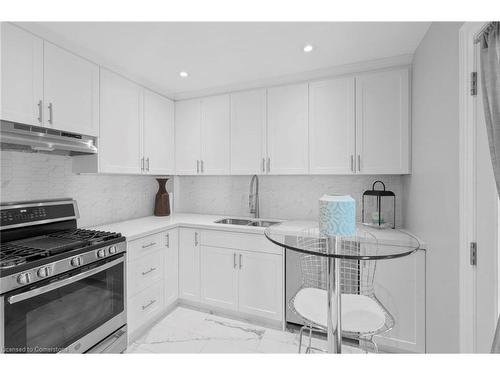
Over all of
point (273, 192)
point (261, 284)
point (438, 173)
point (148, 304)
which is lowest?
point (148, 304)

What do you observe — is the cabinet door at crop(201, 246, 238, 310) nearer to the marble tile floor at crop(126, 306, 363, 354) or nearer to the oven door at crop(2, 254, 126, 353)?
the marble tile floor at crop(126, 306, 363, 354)

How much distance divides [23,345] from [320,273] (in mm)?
1869

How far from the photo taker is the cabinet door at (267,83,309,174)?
237 cm

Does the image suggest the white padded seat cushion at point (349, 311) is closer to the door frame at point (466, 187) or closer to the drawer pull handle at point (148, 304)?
the door frame at point (466, 187)

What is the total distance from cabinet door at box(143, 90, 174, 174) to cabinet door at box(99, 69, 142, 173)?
4.3 inches

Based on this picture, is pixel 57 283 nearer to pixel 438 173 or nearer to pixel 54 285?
pixel 54 285

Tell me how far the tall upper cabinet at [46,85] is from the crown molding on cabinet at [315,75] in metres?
1.11

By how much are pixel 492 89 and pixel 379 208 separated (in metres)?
1.45

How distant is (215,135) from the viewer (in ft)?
9.04

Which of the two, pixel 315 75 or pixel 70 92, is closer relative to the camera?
pixel 70 92

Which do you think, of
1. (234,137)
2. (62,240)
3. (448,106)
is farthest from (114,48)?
(448,106)

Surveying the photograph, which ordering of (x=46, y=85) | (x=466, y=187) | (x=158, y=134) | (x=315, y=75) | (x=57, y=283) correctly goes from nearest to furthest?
(x=466, y=187) → (x=57, y=283) → (x=46, y=85) → (x=315, y=75) → (x=158, y=134)

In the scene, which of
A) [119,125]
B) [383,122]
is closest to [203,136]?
[119,125]

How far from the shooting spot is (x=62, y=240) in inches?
65.1
